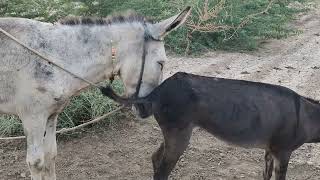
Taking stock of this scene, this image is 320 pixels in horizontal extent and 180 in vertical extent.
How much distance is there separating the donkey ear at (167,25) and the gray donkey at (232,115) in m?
0.46

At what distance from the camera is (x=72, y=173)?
4.93 meters

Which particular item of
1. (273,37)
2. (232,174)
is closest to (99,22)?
(232,174)

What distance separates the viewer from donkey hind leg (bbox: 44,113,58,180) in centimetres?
393

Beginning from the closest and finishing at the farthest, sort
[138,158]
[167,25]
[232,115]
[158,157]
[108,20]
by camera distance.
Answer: [167,25] → [108,20] → [232,115] → [158,157] → [138,158]

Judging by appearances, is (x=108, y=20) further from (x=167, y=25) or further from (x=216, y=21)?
(x=216, y=21)

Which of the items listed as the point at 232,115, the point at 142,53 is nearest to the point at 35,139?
the point at 142,53

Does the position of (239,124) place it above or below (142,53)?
below

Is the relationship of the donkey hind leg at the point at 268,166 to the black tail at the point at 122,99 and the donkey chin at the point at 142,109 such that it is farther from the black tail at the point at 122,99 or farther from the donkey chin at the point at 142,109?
the black tail at the point at 122,99

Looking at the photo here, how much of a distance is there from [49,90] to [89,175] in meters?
1.53

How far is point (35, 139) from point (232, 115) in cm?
164

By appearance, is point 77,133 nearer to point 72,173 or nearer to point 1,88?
point 72,173

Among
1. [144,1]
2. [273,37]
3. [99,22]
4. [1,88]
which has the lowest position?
[273,37]

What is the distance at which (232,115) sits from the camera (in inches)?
163

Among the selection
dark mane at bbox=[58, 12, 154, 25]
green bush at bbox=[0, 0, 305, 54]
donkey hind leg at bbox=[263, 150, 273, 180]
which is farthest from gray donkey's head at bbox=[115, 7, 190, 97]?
green bush at bbox=[0, 0, 305, 54]
